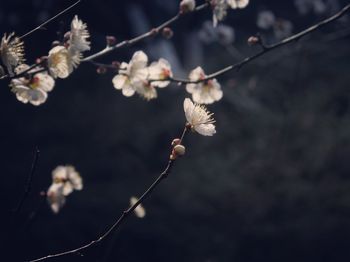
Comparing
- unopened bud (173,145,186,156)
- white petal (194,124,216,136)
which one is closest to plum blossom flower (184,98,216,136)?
white petal (194,124,216,136)

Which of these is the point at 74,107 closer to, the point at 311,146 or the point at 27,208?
the point at 27,208

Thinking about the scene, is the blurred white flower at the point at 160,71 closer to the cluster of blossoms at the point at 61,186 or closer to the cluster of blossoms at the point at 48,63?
the cluster of blossoms at the point at 48,63

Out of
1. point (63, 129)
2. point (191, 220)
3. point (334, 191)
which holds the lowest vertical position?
point (191, 220)

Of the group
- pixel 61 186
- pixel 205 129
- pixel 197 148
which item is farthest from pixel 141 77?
pixel 197 148

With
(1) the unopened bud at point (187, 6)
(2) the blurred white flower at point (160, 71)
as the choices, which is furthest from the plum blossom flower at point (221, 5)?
(2) the blurred white flower at point (160, 71)

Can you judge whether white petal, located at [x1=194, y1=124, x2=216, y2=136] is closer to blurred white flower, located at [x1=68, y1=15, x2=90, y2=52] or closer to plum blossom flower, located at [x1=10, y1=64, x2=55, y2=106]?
blurred white flower, located at [x1=68, y1=15, x2=90, y2=52]

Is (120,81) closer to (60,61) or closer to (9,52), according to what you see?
(60,61)

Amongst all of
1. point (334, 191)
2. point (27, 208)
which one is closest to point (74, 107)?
point (27, 208)
